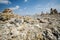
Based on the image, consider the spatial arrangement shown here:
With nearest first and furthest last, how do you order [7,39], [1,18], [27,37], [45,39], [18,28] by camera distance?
[7,39], [27,37], [18,28], [45,39], [1,18]

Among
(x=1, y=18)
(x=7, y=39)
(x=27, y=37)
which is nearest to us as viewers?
(x=7, y=39)

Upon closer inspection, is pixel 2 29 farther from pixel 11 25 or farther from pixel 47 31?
pixel 47 31

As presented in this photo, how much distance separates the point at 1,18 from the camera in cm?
1870

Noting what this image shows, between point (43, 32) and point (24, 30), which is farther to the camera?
point (43, 32)

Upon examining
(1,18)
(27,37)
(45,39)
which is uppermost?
(1,18)

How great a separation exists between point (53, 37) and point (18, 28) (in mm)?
6471

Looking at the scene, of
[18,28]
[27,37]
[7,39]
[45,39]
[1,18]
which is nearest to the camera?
[7,39]

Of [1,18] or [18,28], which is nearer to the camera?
[18,28]

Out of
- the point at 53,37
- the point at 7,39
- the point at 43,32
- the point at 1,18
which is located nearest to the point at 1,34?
the point at 7,39

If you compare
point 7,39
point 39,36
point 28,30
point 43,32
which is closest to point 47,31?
point 43,32

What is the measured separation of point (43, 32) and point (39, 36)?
1531mm

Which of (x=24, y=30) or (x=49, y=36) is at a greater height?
(x=24, y=30)

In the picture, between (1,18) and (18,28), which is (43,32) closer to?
(18,28)

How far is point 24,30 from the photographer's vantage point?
15.8 metres
